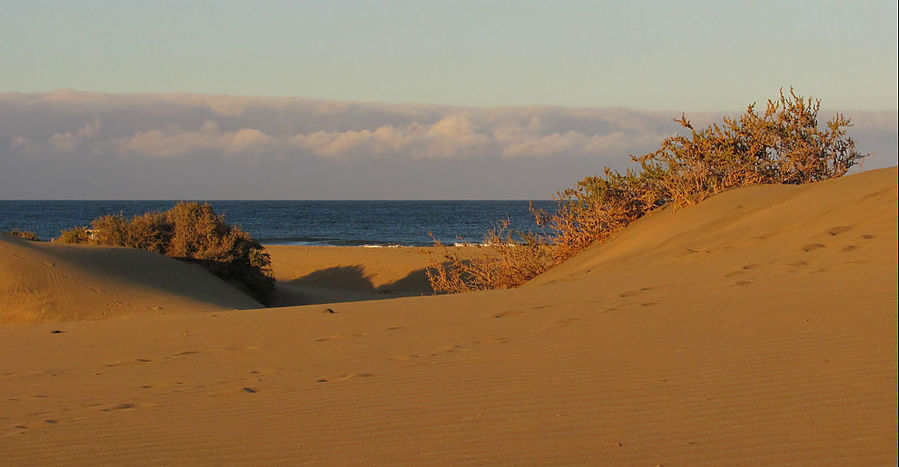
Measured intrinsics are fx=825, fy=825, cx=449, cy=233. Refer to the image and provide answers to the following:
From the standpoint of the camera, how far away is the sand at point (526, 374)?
4246mm

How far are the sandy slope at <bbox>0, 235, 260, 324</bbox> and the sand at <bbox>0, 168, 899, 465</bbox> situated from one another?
4199 millimetres

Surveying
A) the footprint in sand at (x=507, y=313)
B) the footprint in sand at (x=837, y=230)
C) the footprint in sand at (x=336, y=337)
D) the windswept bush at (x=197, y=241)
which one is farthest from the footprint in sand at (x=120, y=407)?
the windswept bush at (x=197, y=241)

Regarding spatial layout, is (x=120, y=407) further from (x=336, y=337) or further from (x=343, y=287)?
(x=343, y=287)

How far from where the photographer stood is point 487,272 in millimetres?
14367

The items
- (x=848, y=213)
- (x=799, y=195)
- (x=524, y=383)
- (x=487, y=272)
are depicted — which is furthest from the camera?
(x=487, y=272)

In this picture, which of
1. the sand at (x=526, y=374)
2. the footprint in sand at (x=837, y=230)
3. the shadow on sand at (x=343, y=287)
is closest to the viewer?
the sand at (x=526, y=374)

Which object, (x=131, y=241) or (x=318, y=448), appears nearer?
(x=318, y=448)

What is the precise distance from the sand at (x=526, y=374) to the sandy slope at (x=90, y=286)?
13.8 ft

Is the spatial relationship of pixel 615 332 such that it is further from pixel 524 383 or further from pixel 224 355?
pixel 224 355

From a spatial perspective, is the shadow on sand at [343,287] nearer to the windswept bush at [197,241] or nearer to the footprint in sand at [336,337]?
the windswept bush at [197,241]

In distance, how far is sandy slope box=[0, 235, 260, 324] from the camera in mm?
13492

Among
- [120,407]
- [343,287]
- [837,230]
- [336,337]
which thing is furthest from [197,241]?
[837,230]

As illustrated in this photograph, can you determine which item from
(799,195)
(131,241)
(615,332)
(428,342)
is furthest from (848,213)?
(131,241)

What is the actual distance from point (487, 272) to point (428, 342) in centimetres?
741
